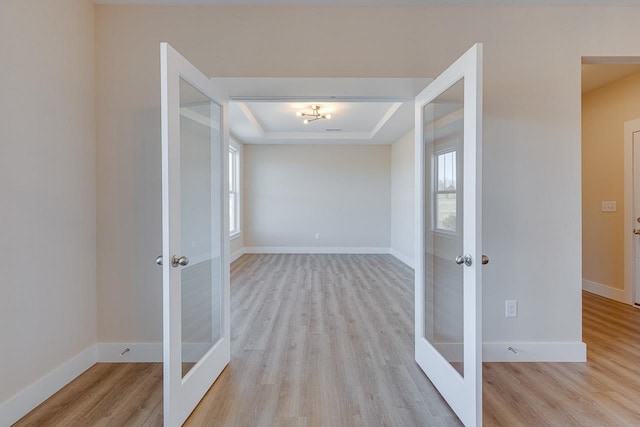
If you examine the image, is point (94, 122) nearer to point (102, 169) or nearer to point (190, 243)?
point (102, 169)

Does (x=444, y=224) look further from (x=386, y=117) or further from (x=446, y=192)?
(x=386, y=117)

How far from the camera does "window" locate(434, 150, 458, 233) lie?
6.23 feet

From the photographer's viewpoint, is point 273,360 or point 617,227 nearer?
point 273,360

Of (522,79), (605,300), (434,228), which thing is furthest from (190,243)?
(605,300)

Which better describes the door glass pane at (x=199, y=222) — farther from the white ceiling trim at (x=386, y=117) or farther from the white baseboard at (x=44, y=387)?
the white ceiling trim at (x=386, y=117)

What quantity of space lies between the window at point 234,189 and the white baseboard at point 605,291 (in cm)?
619

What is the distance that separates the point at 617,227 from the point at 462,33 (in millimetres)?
3362

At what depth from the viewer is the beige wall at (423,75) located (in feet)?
7.57

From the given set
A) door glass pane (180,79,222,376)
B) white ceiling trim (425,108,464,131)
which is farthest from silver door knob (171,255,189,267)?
white ceiling trim (425,108,464,131)

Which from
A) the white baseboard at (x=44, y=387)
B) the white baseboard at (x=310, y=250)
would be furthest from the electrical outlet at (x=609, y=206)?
the white baseboard at (x=44, y=387)

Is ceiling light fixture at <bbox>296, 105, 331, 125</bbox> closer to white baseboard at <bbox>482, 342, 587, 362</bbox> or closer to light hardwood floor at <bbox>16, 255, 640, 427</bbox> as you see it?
light hardwood floor at <bbox>16, 255, 640, 427</bbox>

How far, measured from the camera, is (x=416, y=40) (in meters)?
2.31

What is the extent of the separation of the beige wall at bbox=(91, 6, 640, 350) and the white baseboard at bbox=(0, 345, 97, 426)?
225mm

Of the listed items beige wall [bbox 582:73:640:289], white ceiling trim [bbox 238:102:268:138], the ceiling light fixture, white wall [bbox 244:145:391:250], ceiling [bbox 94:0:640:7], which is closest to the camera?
ceiling [bbox 94:0:640:7]
